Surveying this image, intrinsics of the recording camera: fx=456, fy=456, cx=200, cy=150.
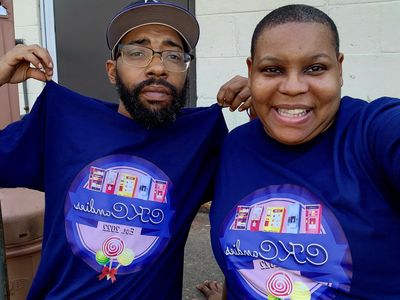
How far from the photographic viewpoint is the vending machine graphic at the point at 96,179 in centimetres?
175

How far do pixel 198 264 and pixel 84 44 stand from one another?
2.85 m

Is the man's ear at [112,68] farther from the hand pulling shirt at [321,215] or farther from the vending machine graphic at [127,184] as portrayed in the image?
the hand pulling shirt at [321,215]

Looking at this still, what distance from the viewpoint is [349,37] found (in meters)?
3.55

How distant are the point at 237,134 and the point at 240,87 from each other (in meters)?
0.31

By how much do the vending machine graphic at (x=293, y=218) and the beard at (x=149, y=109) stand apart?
68 centimetres

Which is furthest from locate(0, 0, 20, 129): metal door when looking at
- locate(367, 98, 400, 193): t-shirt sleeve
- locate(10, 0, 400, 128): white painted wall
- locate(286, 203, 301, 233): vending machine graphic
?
locate(367, 98, 400, 193): t-shirt sleeve

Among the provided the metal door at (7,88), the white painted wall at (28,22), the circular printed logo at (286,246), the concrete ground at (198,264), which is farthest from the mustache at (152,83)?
the white painted wall at (28,22)

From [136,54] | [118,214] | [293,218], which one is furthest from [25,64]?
[293,218]

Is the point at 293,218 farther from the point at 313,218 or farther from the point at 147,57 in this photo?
the point at 147,57

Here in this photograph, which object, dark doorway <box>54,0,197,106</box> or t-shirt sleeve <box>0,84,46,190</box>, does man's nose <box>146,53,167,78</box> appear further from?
dark doorway <box>54,0,197,106</box>

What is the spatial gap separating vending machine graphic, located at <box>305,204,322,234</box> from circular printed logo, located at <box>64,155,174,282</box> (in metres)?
0.60

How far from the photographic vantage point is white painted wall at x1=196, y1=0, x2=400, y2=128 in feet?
11.3

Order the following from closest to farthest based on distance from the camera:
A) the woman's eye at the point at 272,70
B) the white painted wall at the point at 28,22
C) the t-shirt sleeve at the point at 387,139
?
the t-shirt sleeve at the point at 387,139 → the woman's eye at the point at 272,70 → the white painted wall at the point at 28,22

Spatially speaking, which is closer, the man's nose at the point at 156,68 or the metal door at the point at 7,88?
the man's nose at the point at 156,68
